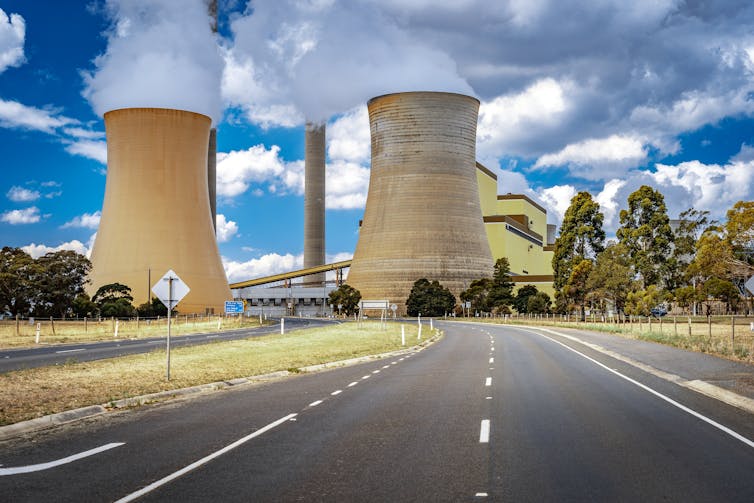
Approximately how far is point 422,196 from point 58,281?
4555 centimetres

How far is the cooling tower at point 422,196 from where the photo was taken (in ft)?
320

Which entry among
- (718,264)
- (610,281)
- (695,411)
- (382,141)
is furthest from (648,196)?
(695,411)

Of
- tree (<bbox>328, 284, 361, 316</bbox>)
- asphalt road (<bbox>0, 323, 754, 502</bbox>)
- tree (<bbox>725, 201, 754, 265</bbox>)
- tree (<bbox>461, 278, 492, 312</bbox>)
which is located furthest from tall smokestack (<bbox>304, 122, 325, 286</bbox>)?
asphalt road (<bbox>0, 323, 754, 502</bbox>)

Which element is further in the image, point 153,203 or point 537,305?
point 537,305

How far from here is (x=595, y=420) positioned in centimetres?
1058

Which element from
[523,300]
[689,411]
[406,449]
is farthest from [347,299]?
[406,449]

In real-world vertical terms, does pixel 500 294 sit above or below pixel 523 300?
above

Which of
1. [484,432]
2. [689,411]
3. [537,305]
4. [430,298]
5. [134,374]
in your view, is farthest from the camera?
[430,298]

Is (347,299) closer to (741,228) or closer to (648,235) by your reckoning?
(648,235)

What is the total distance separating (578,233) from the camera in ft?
253

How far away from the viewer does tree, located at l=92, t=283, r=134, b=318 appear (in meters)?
68.9

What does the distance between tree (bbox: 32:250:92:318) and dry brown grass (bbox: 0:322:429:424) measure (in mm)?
47590

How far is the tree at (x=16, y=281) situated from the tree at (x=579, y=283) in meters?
48.3

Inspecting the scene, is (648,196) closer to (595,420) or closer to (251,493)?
(595,420)
